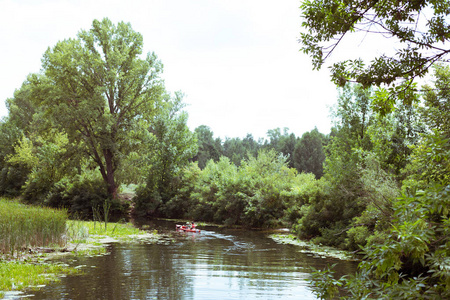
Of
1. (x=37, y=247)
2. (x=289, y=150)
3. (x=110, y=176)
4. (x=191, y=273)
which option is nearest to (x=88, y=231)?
(x=37, y=247)

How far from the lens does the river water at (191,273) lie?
7.77m

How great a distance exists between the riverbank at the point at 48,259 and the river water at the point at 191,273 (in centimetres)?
51

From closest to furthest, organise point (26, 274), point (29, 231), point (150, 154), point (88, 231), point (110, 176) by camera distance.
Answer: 1. point (26, 274)
2. point (29, 231)
3. point (88, 231)
4. point (110, 176)
5. point (150, 154)

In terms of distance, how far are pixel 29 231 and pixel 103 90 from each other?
1990cm

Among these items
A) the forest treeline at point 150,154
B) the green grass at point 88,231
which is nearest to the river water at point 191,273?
the green grass at point 88,231

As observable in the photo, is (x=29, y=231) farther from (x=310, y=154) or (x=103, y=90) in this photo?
(x=310, y=154)

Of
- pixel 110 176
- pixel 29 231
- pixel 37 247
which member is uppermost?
pixel 110 176

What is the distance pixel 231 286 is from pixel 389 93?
5849mm

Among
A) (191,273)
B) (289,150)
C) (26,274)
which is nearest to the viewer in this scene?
(26,274)

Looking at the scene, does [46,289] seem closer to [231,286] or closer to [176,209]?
[231,286]

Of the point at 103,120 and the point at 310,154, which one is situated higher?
the point at 310,154

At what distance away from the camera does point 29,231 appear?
11758mm

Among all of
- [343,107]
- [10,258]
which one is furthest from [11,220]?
[343,107]

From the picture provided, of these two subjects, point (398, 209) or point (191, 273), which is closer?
point (398, 209)
